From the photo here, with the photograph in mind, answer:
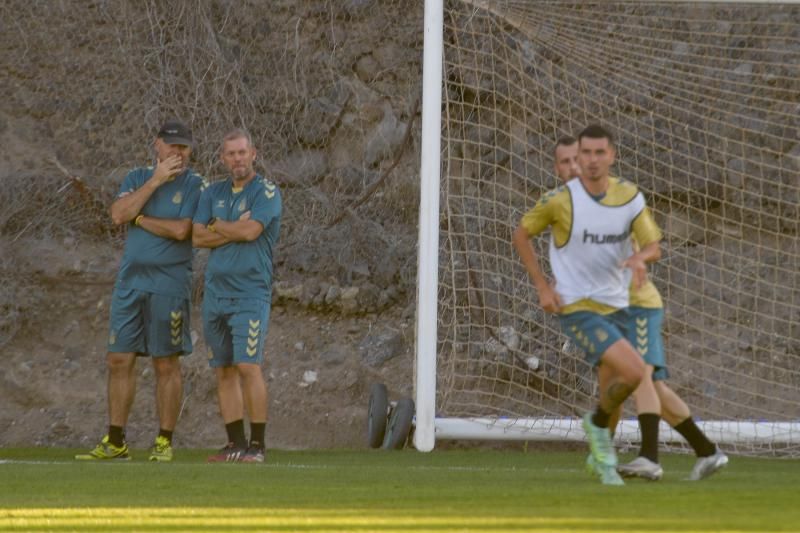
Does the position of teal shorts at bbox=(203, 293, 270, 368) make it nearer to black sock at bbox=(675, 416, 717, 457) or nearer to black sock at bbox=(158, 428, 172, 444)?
black sock at bbox=(158, 428, 172, 444)

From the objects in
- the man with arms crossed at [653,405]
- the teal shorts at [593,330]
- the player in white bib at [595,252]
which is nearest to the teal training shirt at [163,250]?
the player in white bib at [595,252]

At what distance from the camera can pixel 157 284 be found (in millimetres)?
9531

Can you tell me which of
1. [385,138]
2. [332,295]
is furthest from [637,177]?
[332,295]

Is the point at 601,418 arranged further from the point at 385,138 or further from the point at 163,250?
the point at 385,138

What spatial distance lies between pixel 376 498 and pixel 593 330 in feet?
4.69

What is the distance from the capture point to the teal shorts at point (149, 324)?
31.2 ft

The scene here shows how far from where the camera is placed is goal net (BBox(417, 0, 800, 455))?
1147 centimetres

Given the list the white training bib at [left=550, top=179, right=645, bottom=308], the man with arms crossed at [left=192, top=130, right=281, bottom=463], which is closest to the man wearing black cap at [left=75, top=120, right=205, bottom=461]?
the man with arms crossed at [left=192, top=130, right=281, bottom=463]

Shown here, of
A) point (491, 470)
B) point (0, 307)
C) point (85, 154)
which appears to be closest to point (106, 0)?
point (85, 154)

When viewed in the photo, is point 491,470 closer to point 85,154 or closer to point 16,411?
point 16,411

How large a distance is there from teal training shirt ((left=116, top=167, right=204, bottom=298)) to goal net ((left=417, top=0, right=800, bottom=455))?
2.18m

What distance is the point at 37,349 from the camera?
14195mm

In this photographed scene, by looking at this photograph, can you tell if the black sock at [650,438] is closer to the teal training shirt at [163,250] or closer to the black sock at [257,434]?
the black sock at [257,434]

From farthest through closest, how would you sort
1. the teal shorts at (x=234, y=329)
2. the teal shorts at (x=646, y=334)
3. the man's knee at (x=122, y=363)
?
the man's knee at (x=122, y=363) < the teal shorts at (x=234, y=329) < the teal shorts at (x=646, y=334)
